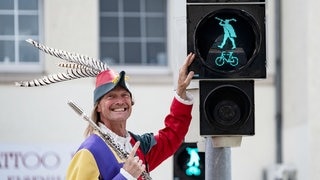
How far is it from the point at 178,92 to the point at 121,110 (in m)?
0.58

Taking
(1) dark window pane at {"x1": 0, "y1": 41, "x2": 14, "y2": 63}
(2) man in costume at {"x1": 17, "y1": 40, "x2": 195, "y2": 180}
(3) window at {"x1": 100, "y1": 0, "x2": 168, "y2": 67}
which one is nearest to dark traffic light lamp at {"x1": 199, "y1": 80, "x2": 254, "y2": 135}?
(2) man in costume at {"x1": 17, "y1": 40, "x2": 195, "y2": 180}

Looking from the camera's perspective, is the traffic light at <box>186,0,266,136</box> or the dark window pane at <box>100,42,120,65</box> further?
the dark window pane at <box>100,42,120,65</box>

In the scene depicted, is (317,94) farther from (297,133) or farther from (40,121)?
(40,121)

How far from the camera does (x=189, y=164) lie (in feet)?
32.6

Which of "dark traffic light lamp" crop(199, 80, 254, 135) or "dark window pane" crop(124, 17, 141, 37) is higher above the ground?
"dark window pane" crop(124, 17, 141, 37)

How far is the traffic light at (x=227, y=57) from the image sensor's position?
6.65m

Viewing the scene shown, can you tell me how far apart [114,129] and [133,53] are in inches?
413

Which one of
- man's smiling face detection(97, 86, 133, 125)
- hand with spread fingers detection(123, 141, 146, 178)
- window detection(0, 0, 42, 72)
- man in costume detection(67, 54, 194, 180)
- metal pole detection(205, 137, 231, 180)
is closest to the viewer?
hand with spread fingers detection(123, 141, 146, 178)

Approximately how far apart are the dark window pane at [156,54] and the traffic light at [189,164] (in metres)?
7.00

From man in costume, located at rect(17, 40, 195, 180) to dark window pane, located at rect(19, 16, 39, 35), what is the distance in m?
9.98

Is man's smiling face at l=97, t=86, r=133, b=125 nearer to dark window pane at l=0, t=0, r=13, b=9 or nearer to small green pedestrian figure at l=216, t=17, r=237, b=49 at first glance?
small green pedestrian figure at l=216, t=17, r=237, b=49

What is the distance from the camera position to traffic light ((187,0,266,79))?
262 inches

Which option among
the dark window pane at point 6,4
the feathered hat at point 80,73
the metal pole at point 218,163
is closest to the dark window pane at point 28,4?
the dark window pane at point 6,4

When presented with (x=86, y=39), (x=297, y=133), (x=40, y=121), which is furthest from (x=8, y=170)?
(x=297, y=133)
